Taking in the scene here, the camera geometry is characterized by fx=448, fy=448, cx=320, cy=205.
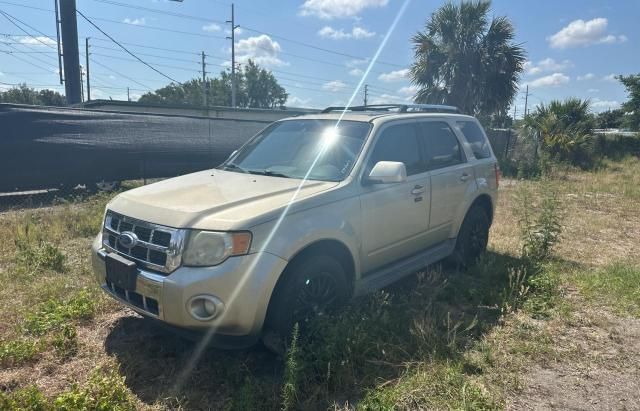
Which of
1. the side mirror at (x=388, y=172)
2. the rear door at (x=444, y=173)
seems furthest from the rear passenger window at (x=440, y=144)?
the side mirror at (x=388, y=172)

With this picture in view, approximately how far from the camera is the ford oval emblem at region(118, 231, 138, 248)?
2986 millimetres

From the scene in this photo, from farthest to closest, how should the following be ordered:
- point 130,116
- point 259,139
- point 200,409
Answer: point 130,116
point 259,139
point 200,409

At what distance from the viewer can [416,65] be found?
1862 cm

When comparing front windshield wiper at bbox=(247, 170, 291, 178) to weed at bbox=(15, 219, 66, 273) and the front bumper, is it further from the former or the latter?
weed at bbox=(15, 219, 66, 273)

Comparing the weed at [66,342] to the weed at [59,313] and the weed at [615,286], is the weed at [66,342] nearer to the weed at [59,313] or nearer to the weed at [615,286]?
the weed at [59,313]

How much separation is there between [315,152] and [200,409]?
2196 millimetres

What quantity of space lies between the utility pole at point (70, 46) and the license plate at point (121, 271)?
13.1 metres

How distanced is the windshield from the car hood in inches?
7.3

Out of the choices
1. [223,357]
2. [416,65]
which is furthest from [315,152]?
[416,65]

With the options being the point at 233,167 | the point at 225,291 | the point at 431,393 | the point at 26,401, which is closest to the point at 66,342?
the point at 26,401

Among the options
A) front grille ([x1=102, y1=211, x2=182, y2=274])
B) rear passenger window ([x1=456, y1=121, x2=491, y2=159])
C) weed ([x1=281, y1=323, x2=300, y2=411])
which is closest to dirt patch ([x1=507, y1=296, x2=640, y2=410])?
weed ([x1=281, y1=323, x2=300, y2=411])

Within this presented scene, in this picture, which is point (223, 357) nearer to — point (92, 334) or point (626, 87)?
point (92, 334)

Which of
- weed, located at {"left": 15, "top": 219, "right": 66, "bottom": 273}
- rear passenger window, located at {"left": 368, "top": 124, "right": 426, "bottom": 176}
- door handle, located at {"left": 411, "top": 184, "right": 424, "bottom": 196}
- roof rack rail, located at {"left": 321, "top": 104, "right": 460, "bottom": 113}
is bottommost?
weed, located at {"left": 15, "top": 219, "right": 66, "bottom": 273}

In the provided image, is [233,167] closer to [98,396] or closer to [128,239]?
[128,239]
